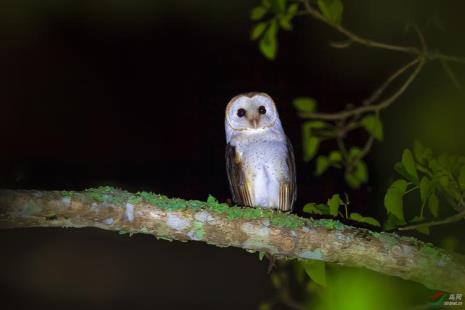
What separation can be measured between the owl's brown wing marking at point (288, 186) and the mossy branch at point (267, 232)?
1309 mm

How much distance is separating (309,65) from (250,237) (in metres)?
5.01

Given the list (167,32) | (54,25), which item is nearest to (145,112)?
(167,32)

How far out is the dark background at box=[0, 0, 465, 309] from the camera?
5465mm

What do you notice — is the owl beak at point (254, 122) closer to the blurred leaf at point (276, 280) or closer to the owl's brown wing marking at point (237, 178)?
the owl's brown wing marking at point (237, 178)

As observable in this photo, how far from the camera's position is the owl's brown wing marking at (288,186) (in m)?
3.39

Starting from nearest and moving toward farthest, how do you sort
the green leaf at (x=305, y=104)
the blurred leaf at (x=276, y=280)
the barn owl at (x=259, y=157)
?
the green leaf at (x=305, y=104) < the blurred leaf at (x=276, y=280) < the barn owl at (x=259, y=157)

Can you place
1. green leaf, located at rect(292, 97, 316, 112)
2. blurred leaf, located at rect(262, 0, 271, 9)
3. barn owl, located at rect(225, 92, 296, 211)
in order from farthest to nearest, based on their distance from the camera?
barn owl, located at rect(225, 92, 296, 211) → blurred leaf, located at rect(262, 0, 271, 9) → green leaf, located at rect(292, 97, 316, 112)

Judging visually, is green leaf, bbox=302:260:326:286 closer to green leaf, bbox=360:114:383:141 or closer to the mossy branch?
the mossy branch

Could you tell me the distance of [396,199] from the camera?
1.96m

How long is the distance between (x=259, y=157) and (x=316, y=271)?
4.56ft

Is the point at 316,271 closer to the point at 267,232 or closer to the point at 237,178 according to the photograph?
the point at 267,232

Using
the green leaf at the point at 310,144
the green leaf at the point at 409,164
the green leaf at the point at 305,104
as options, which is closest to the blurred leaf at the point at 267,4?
the green leaf at the point at 305,104

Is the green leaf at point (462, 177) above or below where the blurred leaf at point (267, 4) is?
below

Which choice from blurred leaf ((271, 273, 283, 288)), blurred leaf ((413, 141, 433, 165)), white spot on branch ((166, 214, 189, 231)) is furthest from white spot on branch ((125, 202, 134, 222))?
blurred leaf ((271, 273, 283, 288))
